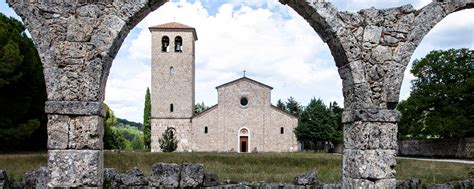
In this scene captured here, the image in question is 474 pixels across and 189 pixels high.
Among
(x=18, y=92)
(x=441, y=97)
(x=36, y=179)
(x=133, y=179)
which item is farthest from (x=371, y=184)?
(x=441, y=97)

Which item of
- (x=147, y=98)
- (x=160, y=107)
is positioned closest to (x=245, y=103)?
(x=160, y=107)

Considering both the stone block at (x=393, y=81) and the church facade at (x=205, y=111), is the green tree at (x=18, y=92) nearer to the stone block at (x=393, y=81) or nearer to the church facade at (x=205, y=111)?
the church facade at (x=205, y=111)

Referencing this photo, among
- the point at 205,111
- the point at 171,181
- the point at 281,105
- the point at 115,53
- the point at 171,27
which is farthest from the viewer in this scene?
the point at 281,105

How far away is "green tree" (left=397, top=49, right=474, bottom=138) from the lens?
27438 mm

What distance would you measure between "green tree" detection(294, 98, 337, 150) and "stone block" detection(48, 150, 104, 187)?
38.1 meters

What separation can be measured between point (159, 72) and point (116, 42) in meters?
38.6

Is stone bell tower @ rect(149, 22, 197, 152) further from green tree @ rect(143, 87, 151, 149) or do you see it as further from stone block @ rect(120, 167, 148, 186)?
stone block @ rect(120, 167, 148, 186)

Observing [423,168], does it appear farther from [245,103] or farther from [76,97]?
[245,103]

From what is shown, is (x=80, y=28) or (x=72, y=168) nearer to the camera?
(x=72, y=168)

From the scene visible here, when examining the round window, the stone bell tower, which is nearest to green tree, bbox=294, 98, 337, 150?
the round window

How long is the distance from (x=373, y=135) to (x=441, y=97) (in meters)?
24.7

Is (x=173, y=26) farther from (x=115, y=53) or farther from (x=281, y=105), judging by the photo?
(x=115, y=53)

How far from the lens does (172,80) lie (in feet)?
146

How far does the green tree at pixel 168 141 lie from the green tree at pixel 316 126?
11.4m
